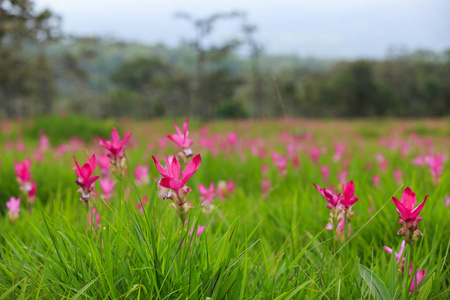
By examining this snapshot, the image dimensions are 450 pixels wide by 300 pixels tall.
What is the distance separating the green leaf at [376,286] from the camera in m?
1.11

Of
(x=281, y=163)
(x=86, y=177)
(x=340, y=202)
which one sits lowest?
(x=281, y=163)

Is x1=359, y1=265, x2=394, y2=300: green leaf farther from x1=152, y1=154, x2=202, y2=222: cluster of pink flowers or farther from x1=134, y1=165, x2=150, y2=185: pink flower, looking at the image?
x1=134, y1=165, x2=150, y2=185: pink flower

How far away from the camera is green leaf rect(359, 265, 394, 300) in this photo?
111cm

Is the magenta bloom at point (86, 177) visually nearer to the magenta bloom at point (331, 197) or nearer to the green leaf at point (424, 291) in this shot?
the magenta bloom at point (331, 197)

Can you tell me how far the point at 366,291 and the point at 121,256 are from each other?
918 millimetres

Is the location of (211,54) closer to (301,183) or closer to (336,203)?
(301,183)

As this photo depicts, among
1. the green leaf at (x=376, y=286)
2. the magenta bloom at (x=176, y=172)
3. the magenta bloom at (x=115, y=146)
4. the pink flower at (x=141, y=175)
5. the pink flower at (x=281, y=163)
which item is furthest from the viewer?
the pink flower at (x=281, y=163)

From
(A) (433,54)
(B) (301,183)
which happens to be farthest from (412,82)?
(B) (301,183)

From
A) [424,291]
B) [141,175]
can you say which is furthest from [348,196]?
[141,175]

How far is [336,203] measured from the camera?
123cm

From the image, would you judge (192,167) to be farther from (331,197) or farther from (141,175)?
(141,175)

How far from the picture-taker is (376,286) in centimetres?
112

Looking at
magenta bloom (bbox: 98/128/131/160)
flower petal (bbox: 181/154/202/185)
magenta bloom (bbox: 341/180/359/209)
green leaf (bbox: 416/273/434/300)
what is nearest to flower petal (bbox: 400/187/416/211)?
magenta bloom (bbox: 341/180/359/209)

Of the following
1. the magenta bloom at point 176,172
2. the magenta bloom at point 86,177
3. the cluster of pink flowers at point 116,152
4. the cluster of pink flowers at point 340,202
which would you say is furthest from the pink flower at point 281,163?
the magenta bloom at point 176,172
